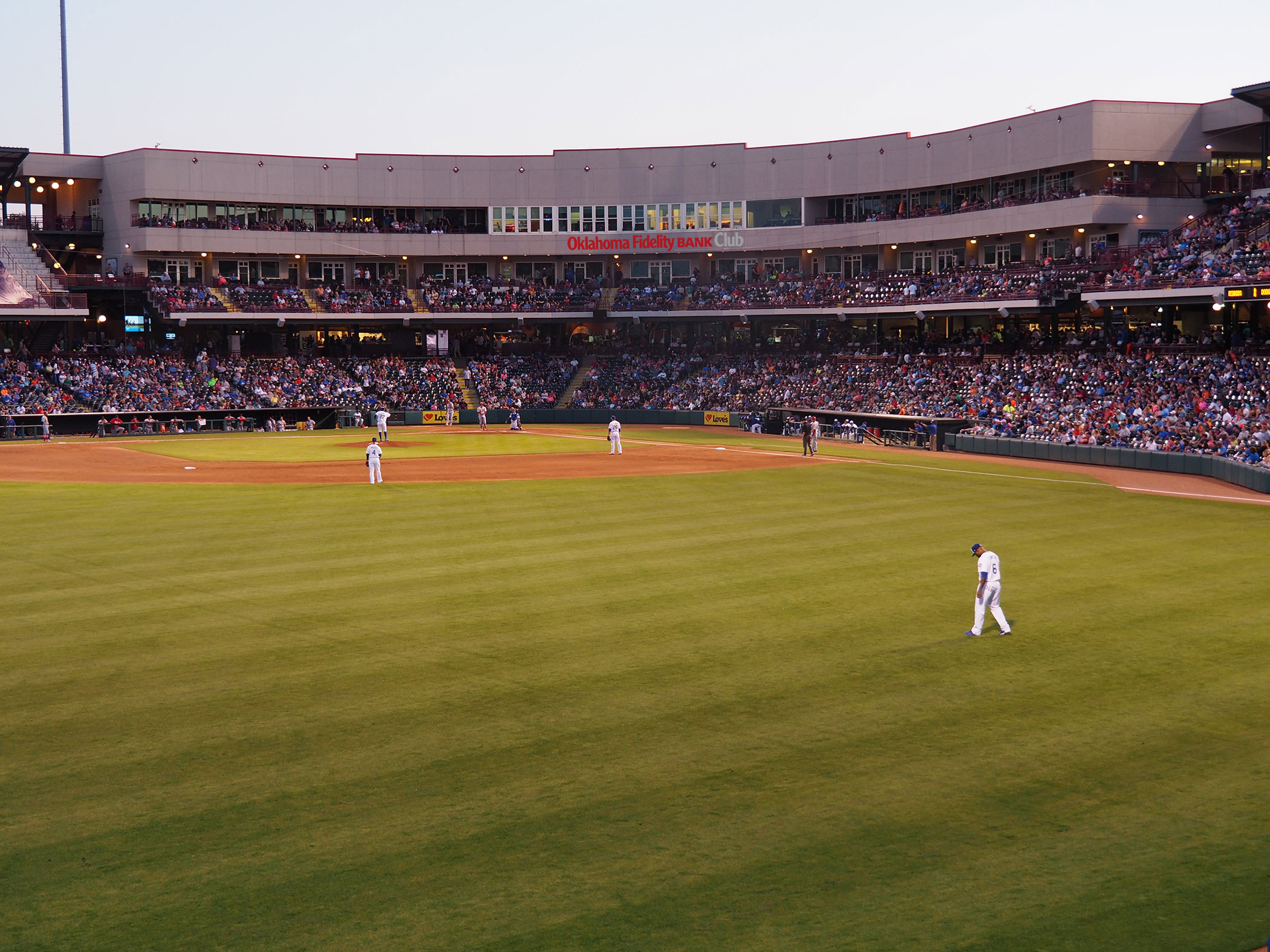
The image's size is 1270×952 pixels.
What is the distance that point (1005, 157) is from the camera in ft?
Answer: 209

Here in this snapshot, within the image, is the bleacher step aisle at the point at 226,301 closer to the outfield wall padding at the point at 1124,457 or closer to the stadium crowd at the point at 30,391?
the stadium crowd at the point at 30,391

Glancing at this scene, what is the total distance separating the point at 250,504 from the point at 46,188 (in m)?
55.9

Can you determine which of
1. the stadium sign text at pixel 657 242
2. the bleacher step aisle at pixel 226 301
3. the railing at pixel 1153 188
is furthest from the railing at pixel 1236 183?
the bleacher step aisle at pixel 226 301

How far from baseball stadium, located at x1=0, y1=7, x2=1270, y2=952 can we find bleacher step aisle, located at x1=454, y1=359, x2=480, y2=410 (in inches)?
164

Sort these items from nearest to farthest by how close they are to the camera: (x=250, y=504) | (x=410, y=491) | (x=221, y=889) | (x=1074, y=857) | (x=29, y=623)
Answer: (x=221, y=889), (x=1074, y=857), (x=29, y=623), (x=250, y=504), (x=410, y=491)

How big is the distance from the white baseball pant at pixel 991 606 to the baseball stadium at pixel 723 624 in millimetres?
41

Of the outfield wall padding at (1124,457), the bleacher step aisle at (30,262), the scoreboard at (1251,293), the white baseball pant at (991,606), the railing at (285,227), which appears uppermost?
the railing at (285,227)

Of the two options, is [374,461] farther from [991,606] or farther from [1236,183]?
[1236,183]

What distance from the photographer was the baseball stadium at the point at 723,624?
8812 mm

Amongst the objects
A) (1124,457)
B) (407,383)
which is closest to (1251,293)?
(1124,457)

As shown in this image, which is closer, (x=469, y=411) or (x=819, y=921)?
(x=819, y=921)

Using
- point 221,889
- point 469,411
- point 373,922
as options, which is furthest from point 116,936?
point 469,411

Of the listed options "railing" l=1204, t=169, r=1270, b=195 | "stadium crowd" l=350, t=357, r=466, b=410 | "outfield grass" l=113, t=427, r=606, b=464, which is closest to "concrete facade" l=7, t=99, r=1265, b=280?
"railing" l=1204, t=169, r=1270, b=195

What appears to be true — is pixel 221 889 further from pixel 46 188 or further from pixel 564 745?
pixel 46 188
